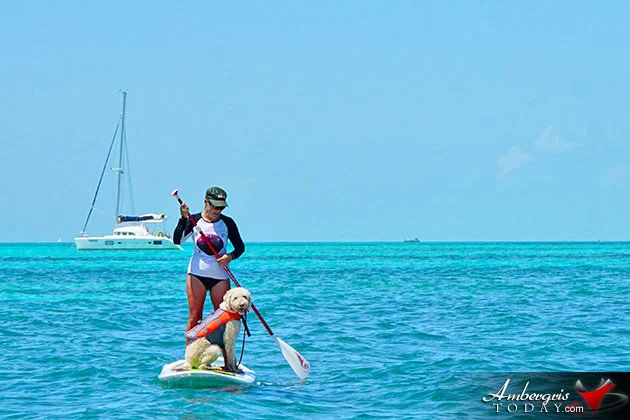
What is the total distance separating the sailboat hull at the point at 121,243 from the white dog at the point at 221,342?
3423 inches

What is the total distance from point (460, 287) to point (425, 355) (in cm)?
1948

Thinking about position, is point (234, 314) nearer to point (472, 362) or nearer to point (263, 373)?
point (263, 373)

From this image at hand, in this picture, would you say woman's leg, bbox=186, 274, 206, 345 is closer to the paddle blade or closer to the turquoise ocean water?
the turquoise ocean water

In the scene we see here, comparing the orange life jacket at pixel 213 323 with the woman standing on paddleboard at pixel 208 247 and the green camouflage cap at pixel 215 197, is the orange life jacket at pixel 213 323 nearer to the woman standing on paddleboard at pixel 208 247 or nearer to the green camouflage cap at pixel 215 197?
the woman standing on paddleboard at pixel 208 247

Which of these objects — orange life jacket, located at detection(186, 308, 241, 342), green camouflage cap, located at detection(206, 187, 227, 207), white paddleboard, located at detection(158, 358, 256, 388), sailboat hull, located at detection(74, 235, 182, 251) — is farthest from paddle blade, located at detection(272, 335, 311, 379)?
sailboat hull, located at detection(74, 235, 182, 251)

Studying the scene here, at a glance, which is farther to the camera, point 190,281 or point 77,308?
point 77,308

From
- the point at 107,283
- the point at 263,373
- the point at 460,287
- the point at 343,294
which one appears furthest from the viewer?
the point at 107,283

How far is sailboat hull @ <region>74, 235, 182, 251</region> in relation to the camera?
99.0 meters

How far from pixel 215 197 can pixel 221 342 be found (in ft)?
6.12

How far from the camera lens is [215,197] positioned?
1090 cm

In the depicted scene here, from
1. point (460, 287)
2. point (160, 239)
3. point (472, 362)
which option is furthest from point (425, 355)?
point (160, 239)

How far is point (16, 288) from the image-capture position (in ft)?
113
